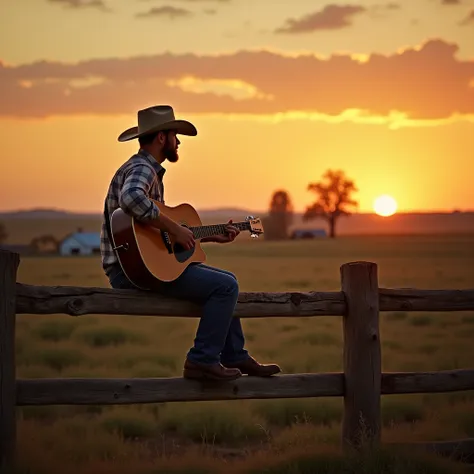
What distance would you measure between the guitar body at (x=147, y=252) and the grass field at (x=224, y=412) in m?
1.30

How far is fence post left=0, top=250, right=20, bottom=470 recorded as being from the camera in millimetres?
6801

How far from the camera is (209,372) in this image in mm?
7062

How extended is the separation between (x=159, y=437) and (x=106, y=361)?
205 inches

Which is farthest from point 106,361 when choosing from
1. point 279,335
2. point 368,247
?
point 368,247

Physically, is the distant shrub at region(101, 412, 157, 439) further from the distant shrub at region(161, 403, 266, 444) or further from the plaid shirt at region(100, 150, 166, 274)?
the plaid shirt at region(100, 150, 166, 274)

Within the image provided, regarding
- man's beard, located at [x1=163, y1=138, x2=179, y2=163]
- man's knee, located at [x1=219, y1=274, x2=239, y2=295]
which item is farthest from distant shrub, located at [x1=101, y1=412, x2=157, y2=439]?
man's beard, located at [x1=163, y1=138, x2=179, y2=163]

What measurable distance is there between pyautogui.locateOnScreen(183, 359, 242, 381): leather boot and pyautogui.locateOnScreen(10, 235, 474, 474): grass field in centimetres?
47

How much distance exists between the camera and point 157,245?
6.79 metres

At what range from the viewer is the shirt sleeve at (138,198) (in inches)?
259

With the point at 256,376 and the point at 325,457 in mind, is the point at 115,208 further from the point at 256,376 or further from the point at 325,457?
the point at 325,457

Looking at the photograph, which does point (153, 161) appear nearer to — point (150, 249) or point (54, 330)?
point (150, 249)

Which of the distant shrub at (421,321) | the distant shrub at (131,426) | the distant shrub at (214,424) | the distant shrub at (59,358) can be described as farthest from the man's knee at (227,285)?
the distant shrub at (421,321)

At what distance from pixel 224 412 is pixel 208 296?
143 inches

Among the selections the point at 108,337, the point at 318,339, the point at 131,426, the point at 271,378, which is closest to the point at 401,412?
the point at 131,426
